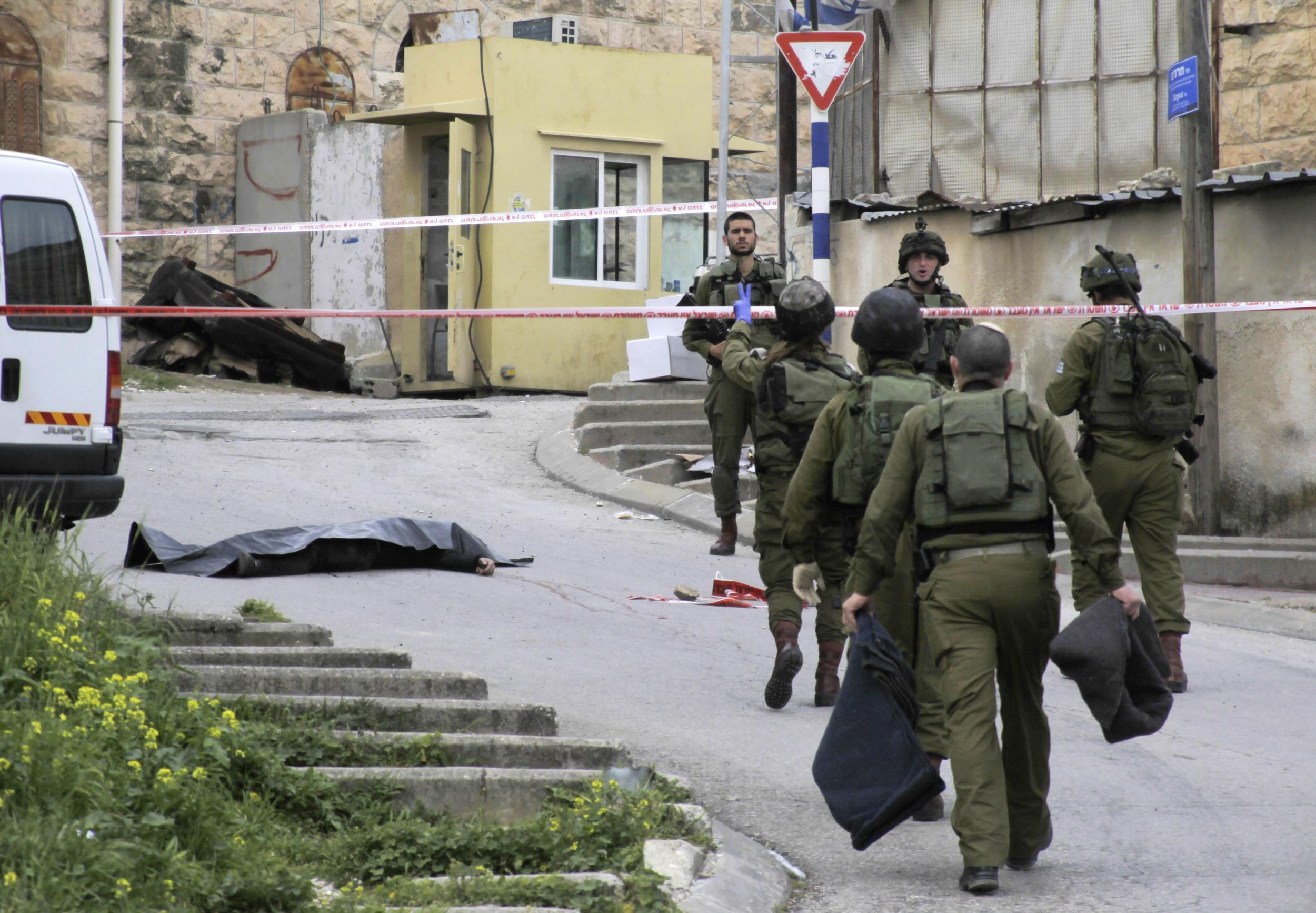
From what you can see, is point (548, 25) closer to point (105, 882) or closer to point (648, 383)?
point (648, 383)

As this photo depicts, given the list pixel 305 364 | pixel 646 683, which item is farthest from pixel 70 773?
pixel 305 364

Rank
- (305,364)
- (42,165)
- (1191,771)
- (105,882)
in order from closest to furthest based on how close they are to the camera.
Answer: (105,882), (1191,771), (42,165), (305,364)

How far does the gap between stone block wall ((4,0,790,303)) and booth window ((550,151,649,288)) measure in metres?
2.53

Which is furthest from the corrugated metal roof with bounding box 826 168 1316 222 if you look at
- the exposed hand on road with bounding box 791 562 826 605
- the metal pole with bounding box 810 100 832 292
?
the exposed hand on road with bounding box 791 562 826 605

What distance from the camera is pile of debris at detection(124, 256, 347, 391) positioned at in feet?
60.4

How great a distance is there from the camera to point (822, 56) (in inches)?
379

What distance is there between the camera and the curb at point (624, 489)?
11.1m

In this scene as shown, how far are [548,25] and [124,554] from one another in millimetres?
12928

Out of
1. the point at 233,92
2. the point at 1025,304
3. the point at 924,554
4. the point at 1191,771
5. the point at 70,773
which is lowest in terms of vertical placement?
the point at 1191,771

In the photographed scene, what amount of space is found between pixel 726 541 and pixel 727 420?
107cm

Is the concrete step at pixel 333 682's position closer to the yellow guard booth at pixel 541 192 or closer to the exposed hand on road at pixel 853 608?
the exposed hand on road at pixel 853 608

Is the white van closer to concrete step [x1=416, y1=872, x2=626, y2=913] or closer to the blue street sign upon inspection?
concrete step [x1=416, y1=872, x2=626, y2=913]

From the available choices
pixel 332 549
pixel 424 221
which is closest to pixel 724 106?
pixel 424 221

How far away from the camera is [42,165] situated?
7.65 meters
